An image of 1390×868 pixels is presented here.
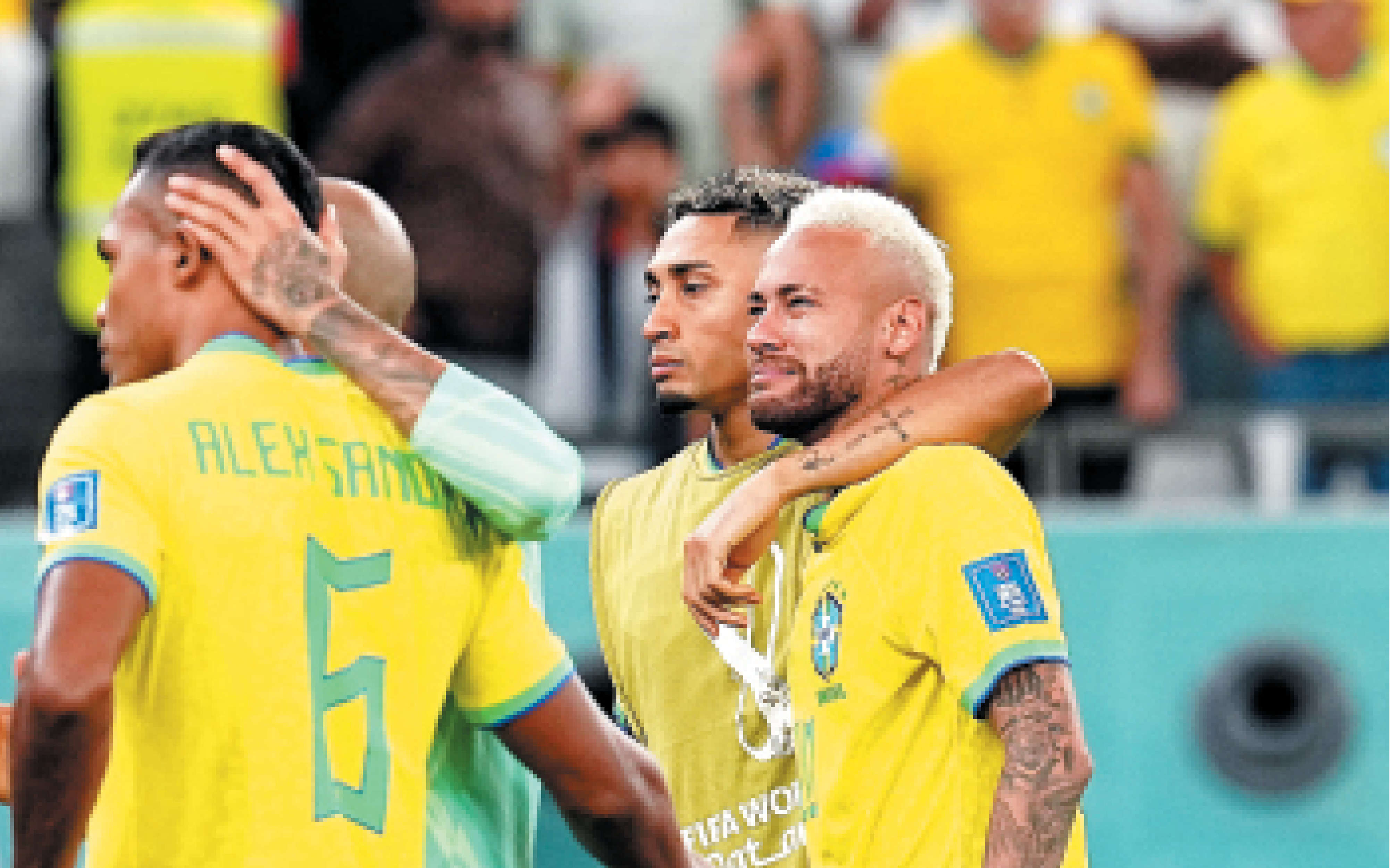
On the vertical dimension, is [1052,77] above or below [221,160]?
above

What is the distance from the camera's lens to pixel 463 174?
240 inches

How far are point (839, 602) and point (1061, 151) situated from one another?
3.71 meters

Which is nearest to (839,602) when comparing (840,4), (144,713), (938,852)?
(938,852)

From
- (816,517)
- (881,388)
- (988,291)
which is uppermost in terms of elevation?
(988,291)

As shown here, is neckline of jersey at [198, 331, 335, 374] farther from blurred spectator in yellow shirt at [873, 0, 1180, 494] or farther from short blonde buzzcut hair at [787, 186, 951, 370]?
blurred spectator in yellow shirt at [873, 0, 1180, 494]

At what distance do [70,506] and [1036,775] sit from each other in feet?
3.78

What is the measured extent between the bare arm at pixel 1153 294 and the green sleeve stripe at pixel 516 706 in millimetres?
3465

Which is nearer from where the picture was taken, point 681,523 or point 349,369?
point 349,369

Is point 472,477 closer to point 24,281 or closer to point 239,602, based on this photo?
point 239,602

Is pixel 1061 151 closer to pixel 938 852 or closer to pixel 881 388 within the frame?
pixel 881 388

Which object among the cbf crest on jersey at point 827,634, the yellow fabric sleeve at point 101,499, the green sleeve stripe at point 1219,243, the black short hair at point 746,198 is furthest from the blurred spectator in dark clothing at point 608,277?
the yellow fabric sleeve at point 101,499

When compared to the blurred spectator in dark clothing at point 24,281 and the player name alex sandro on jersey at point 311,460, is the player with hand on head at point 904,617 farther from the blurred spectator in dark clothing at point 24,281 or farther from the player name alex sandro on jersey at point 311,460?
the blurred spectator in dark clothing at point 24,281

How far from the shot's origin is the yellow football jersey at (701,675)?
3.37 metres

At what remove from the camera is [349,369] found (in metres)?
2.65
